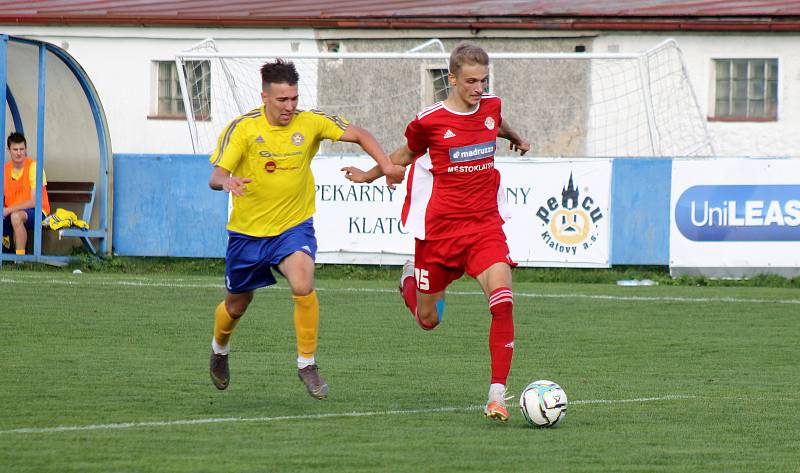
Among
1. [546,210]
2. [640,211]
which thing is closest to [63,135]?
[546,210]

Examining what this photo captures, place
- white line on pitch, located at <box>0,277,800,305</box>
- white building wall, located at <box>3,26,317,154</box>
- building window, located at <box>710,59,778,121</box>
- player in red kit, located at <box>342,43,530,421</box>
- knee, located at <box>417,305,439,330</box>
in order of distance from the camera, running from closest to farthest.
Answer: player in red kit, located at <box>342,43,530,421</box>
knee, located at <box>417,305,439,330</box>
white line on pitch, located at <box>0,277,800,305</box>
building window, located at <box>710,59,778,121</box>
white building wall, located at <box>3,26,317,154</box>

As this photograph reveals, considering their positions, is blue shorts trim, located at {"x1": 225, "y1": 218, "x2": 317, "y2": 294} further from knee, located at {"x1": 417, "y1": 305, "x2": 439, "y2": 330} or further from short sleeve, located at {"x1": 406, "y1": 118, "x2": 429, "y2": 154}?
knee, located at {"x1": 417, "y1": 305, "x2": 439, "y2": 330}

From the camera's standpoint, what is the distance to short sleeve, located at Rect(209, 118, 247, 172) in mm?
8188

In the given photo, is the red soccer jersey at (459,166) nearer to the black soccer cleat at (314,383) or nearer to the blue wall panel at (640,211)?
the black soccer cleat at (314,383)

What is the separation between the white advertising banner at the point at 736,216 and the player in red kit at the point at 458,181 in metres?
9.52

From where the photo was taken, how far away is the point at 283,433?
22.9ft

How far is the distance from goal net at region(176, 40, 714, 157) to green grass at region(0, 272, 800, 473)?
688 cm

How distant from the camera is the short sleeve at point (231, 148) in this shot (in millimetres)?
8188

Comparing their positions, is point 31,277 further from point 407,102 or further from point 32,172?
point 407,102

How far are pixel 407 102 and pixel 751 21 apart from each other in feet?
20.5

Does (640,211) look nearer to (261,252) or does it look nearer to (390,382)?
(390,382)

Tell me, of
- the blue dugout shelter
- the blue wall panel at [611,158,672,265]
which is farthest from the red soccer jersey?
the blue dugout shelter

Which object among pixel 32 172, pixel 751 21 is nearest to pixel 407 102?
pixel 751 21

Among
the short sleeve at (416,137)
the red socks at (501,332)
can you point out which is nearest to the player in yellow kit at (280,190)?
the short sleeve at (416,137)
